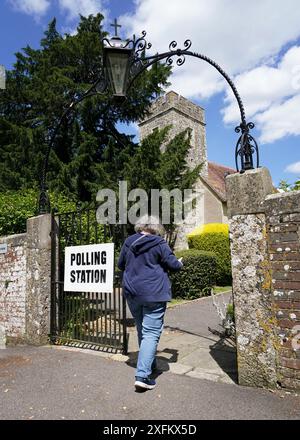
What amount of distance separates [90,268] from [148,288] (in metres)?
1.78

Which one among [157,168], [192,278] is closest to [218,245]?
[192,278]

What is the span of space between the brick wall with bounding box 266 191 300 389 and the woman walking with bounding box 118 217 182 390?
97 centimetres

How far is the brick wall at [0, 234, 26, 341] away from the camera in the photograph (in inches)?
247

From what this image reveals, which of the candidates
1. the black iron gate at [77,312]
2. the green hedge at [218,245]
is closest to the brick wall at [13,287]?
the black iron gate at [77,312]

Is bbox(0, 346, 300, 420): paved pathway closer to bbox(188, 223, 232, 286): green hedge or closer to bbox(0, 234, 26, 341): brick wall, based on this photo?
bbox(0, 234, 26, 341): brick wall

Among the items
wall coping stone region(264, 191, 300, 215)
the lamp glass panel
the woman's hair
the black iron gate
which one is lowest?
the black iron gate

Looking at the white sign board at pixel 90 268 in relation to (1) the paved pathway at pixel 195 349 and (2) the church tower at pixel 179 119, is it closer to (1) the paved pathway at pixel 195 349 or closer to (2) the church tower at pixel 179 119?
(1) the paved pathway at pixel 195 349

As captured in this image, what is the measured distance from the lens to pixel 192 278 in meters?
11.3

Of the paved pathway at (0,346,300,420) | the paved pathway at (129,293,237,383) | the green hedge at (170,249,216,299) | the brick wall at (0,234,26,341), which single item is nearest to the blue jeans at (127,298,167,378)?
the paved pathway at (0,346,300,420)

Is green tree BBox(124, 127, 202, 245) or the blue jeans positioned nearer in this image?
the blue jeans

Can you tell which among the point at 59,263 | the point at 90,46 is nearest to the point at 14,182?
the point at 90,46

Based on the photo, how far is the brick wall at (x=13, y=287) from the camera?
627 cm

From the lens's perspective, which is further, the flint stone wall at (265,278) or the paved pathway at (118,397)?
the flint stone wall at (265,278)

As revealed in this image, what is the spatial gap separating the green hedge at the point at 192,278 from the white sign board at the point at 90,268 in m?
6.18
